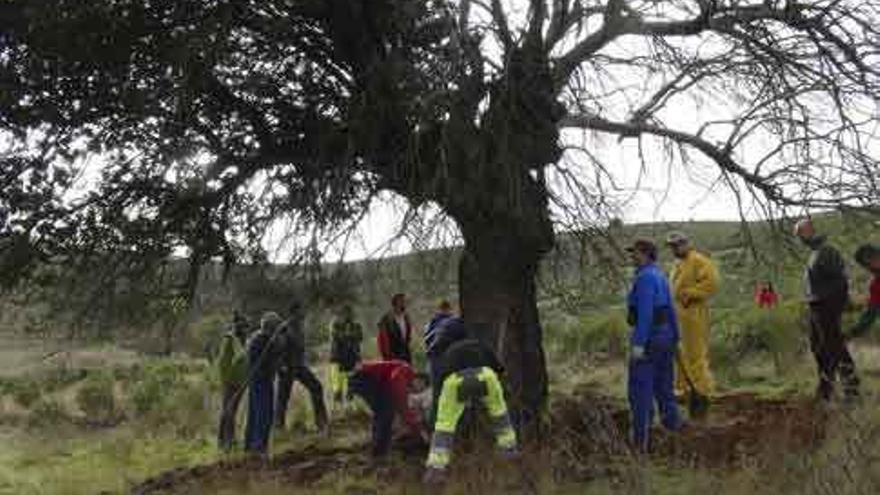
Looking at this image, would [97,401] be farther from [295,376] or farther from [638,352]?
[638,352]

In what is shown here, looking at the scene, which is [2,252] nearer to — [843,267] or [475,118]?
[475,118]

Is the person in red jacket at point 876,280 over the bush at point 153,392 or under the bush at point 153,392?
over

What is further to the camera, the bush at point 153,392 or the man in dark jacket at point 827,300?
the bush at point 153,392

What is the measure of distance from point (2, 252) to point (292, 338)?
4.17 m

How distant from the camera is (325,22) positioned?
10.2m

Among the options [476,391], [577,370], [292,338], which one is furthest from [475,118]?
[577,370]

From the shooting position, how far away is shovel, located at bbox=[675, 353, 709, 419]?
1208 cm

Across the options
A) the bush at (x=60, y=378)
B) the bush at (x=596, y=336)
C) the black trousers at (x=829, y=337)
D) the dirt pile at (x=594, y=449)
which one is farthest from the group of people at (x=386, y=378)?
the bush at (x=60, y=378)

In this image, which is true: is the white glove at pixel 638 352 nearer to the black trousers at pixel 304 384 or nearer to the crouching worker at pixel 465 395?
the crouching worker at pixel 465 395

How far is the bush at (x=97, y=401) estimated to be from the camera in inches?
862

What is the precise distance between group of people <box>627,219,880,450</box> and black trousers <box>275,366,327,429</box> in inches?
165

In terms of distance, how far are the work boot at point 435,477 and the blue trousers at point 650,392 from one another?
4.98ft

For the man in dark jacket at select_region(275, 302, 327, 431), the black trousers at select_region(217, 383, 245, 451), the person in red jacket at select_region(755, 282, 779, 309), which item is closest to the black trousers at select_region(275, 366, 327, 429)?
the man in dark jacket at select_region(275, 302, 327, 431)

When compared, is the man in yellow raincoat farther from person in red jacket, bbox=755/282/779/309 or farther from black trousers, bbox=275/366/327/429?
person in red jacket, bbox=755/282/779/309
